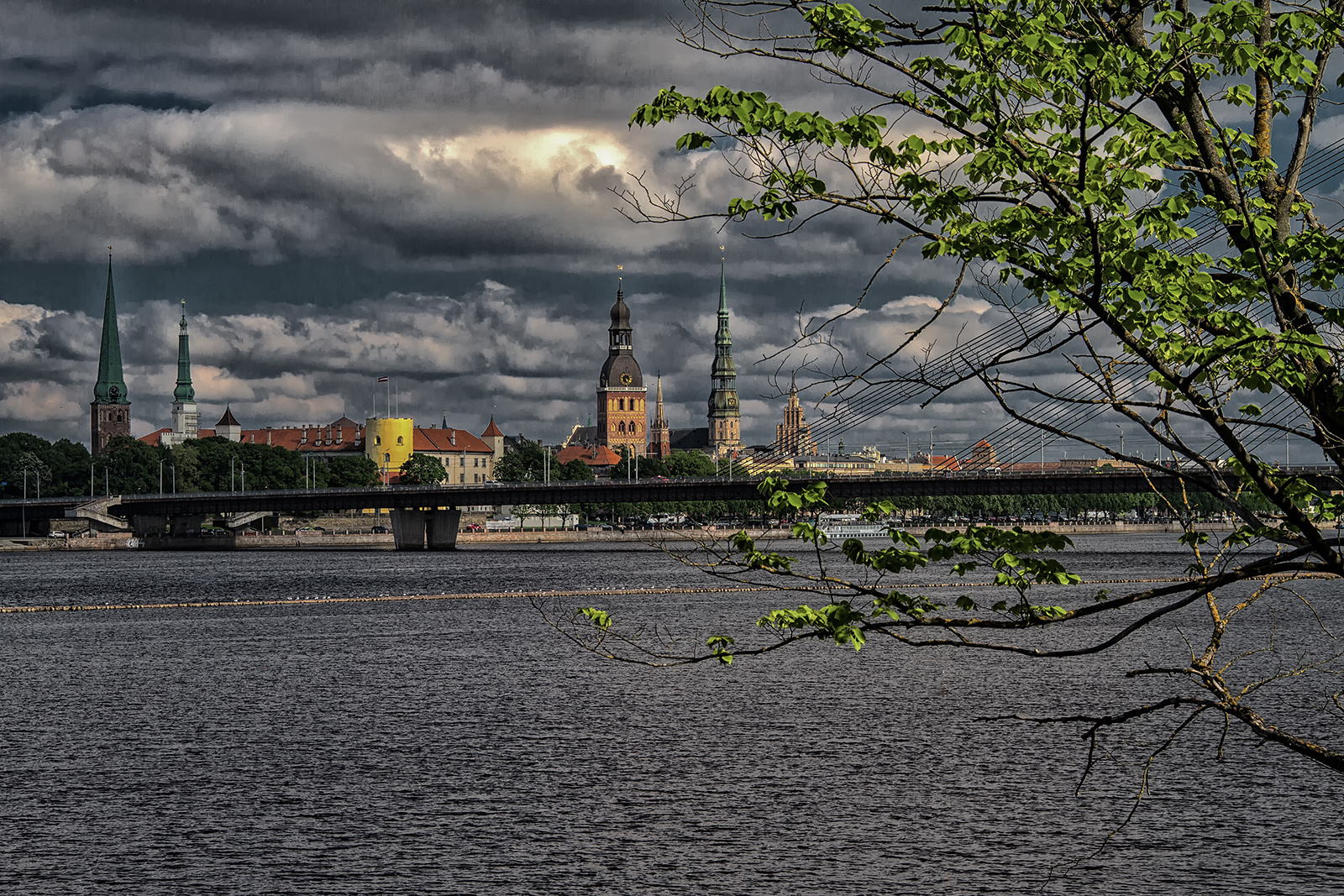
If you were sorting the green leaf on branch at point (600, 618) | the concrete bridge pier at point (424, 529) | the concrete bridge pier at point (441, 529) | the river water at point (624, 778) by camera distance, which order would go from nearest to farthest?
the green leaf on branch at point (600, 618), the river water at point (624, 778), the concrete bridge pier at point (424, 529), the concrete bridge pier at point (441, 529)

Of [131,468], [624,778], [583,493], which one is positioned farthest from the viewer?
[131,468]

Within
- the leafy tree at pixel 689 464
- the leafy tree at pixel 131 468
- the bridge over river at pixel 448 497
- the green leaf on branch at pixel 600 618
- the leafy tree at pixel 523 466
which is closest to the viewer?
the green leaf on branch at pixel 600 618

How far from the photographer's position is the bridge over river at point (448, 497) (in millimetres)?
82062

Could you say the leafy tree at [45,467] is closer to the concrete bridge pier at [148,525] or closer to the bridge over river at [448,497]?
the bridge over river at [448,497]

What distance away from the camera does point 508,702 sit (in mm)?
27734

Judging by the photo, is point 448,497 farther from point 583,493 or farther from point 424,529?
point 424,529

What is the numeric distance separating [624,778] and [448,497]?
89.5 meters

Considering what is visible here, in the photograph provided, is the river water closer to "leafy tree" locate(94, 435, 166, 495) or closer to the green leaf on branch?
the green leaf on branch

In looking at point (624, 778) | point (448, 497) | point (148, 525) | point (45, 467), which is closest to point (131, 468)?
point (45, 467)

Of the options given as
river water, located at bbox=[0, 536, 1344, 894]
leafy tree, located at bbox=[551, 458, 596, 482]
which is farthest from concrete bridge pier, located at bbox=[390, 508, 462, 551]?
river water, located at bbox=[0, 536, 1344, 894]

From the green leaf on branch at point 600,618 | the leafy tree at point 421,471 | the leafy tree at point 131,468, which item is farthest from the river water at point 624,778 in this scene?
the leafy tree at point 421,471

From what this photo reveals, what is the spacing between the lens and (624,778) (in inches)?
783

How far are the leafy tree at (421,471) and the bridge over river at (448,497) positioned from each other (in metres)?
36.7

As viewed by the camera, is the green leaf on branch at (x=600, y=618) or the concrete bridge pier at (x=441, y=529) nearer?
the green leaf on branch at (x=600, y=618)
